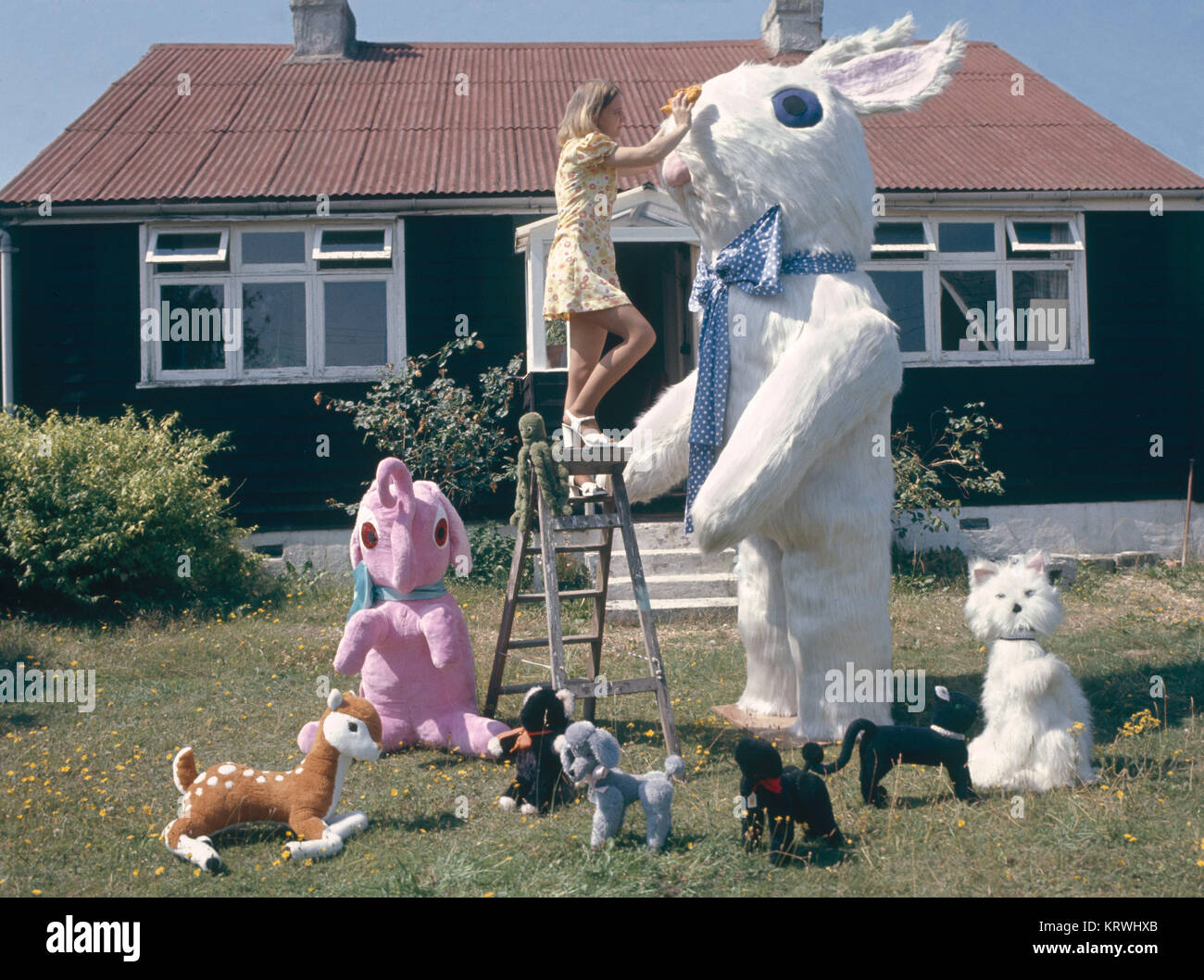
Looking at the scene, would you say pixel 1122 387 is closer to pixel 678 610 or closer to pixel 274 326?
pixel 678 610

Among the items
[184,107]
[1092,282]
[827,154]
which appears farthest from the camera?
[184,107]

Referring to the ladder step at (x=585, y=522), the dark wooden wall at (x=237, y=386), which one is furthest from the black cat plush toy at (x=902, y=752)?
the dark wooden wall at (x=237, y=386)

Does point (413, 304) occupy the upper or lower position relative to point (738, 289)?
upper

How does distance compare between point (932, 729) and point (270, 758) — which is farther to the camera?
point (270, 758)

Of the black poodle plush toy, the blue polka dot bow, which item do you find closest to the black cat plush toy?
the black poodle plush toy

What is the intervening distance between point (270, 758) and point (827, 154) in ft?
11.7

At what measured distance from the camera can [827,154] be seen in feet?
13.6

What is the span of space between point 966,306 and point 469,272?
4.80m

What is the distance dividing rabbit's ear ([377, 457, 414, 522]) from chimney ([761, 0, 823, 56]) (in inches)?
359

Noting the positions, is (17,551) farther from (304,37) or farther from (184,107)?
(304,37)

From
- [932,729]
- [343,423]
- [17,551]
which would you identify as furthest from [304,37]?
[932,729]

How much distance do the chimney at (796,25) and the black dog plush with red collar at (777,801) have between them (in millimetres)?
10227

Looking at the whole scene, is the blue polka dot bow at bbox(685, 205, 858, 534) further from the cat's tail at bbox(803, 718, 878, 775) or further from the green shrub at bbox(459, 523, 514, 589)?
the green shrub at bbox(459, 523, 514, 589)

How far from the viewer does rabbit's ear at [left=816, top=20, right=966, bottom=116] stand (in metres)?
4.35
